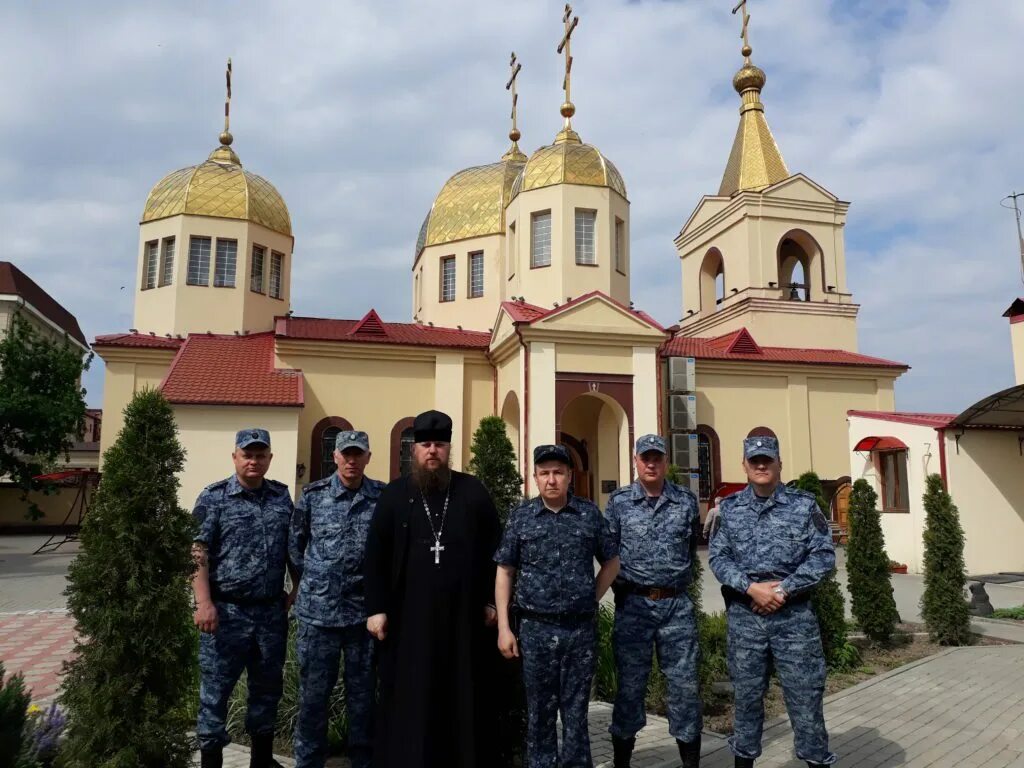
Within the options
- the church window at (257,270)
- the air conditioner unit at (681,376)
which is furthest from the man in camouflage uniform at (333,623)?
the church window at (257,270)

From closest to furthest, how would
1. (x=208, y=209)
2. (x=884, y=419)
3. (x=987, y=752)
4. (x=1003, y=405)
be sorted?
(x=987, y=752)
(x=1003, y=405)
(x=884, y=419)
(x=208, y=209)

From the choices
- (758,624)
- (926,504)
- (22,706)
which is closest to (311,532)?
(22,706)

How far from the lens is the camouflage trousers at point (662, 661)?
3939mm

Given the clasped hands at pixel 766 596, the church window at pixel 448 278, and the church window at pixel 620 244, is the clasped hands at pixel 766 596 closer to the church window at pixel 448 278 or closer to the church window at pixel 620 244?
the church window at pixel 620 244

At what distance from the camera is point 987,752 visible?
470cm

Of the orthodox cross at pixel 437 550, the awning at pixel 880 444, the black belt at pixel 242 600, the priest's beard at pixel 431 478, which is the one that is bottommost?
the black belt at pixel 242 600

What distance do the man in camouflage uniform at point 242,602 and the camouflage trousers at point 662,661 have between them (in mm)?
1869

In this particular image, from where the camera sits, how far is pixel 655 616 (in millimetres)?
3980

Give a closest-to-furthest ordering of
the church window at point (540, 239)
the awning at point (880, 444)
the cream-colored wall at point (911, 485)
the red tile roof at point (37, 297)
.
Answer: the cream-colored wall at point (911, 485) < the awning at point (880, 444) < the church window at point (540, 239) < the red tile roof at point (37, 297)

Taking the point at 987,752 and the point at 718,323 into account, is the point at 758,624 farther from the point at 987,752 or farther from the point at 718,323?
the point at 718,323

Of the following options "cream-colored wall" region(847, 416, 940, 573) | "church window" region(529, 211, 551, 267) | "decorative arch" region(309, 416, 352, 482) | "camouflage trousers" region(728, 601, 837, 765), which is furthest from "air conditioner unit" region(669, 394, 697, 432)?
"camouflage trousers" region(728, 601, 837, 765)

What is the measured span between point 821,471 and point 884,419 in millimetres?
5950

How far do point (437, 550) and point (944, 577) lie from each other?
685cm

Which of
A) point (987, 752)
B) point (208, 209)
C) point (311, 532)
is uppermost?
point (208, 209)
